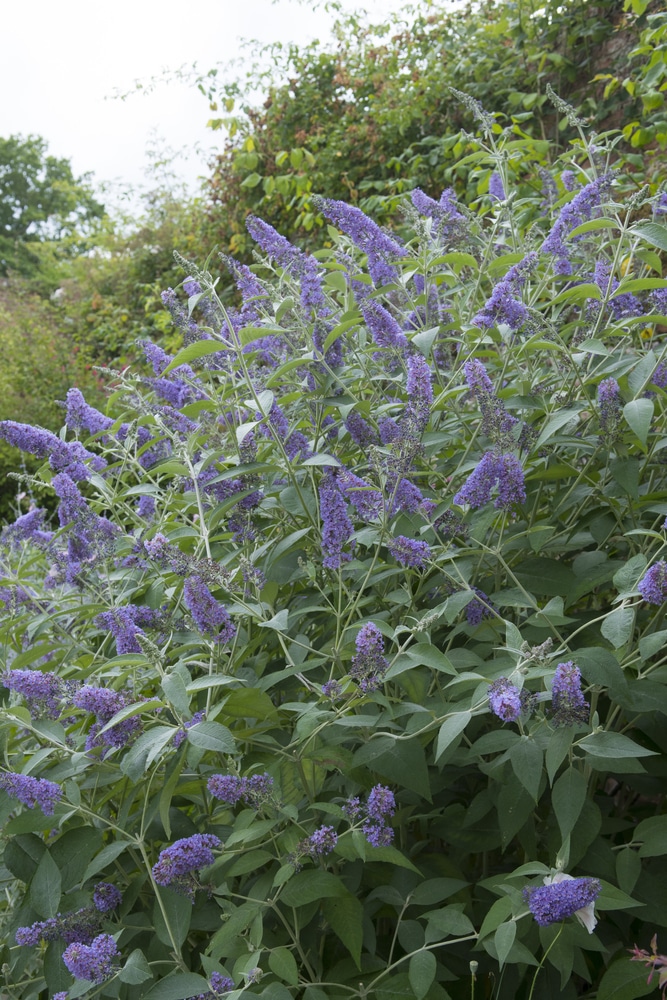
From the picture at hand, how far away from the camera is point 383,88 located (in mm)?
9008

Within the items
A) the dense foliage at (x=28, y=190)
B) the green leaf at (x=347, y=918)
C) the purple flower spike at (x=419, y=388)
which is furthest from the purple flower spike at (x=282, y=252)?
the dense foliage at (x=28, y=190)

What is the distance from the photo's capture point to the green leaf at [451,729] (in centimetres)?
150

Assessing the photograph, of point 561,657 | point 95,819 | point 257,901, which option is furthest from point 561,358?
point 95,819

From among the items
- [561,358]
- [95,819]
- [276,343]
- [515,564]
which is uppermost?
[276,343]

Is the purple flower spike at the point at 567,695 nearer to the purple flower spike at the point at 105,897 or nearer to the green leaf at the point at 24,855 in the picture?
the purple flower spike at the point at 105,897

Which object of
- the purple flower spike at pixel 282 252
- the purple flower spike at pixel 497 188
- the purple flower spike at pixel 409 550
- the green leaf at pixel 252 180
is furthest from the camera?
the green leaf at pixel 252 180

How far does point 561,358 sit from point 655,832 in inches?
43.6

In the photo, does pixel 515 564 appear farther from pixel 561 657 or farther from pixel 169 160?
pixel 169 160

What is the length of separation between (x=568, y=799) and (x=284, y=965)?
2.05 feet

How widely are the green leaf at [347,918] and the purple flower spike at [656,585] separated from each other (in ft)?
2.79

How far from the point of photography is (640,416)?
187 cm

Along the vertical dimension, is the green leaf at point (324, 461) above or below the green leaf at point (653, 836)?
above

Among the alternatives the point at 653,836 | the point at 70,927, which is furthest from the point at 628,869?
the point at 70,927

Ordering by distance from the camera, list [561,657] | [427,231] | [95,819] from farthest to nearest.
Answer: [427,231], [95,819], [561,657]
